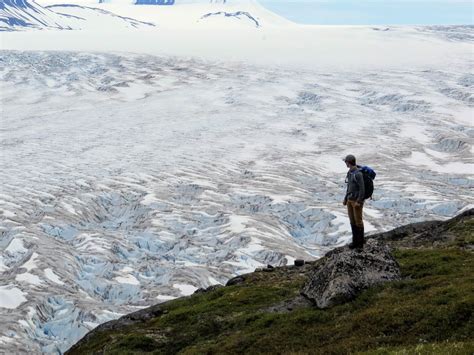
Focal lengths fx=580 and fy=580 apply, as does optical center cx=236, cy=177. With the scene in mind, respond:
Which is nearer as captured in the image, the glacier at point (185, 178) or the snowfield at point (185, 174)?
the snowfield at point (185, 174)

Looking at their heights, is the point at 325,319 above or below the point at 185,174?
above

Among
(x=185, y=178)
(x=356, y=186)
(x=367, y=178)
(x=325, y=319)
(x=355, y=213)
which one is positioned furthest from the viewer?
(x=185, y=178)

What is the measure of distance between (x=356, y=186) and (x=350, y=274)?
2.99 metres

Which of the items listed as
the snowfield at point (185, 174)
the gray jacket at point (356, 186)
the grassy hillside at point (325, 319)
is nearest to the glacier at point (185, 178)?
the snowfield at point (185, 174)

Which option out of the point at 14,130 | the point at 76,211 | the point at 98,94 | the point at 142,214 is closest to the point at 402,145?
the point at 142,214

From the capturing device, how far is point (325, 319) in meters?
17.9

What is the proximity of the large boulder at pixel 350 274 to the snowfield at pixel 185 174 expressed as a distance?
27028 mm

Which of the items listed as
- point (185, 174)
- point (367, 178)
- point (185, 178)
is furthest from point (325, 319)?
point (185, 174)

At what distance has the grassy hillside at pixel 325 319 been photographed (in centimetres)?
1448

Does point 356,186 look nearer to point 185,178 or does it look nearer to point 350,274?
point 350,274

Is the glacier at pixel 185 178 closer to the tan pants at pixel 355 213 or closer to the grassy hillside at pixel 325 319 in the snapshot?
the grassy hillside at pixel 325 319

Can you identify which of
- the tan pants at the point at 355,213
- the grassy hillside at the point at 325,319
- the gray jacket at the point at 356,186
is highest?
the gray jacket at the point at 356,186

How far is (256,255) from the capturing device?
56.7 meters

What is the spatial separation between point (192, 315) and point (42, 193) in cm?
5160
